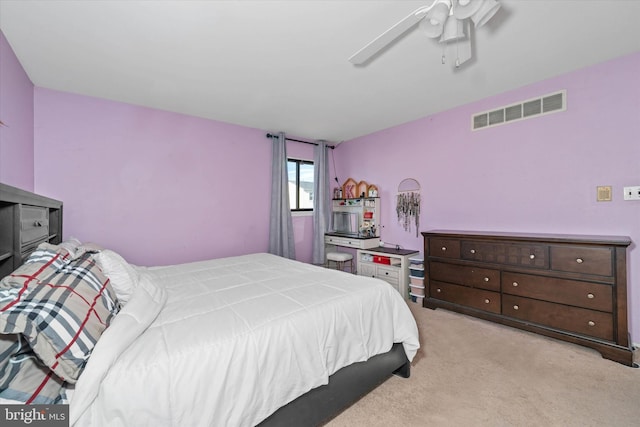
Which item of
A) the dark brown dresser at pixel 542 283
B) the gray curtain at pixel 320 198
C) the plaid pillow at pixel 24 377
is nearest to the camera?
the plaid pillow at pixel 24 377

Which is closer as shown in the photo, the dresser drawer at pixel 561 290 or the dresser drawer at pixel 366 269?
the dresser drawer at pixel 561 290

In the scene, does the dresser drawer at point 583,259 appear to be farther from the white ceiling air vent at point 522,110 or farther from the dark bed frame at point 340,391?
the dark bed frame at point 340,391

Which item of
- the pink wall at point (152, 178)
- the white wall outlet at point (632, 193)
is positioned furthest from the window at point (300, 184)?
the white wall outlet at point (632, 193)

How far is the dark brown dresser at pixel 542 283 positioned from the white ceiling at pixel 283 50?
1574mm

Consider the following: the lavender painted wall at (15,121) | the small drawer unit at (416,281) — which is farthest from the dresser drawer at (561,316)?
the lavender painted wall at (15,121)

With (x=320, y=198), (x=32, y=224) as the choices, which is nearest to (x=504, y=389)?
(x=32, y=224)

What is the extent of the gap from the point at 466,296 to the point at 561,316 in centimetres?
76

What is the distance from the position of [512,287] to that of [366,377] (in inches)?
72.6

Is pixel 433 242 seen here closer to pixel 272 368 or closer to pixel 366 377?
pixel 366 377

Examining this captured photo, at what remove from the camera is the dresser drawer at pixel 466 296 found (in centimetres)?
263

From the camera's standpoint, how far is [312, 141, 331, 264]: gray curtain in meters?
4.47

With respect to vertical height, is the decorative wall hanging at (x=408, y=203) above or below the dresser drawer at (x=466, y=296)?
above

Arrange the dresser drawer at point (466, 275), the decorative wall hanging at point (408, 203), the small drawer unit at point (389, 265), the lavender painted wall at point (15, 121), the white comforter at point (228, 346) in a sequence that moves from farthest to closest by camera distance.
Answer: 1. the decorative wall hanging at point (408, 203)
2. the small drawer unit at point (389, 265)
3. the dresser drawer at point (466, 275)
4. the lavender painted wall at point (15, 121)
5. the white comforter at point (228, 346)

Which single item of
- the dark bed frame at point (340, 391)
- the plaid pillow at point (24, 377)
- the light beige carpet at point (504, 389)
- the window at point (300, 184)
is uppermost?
the window at point (300, 184)
